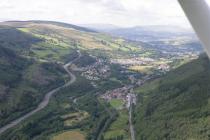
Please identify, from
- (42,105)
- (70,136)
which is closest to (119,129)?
(70,136)

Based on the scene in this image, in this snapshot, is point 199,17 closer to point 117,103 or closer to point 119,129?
point 119,129

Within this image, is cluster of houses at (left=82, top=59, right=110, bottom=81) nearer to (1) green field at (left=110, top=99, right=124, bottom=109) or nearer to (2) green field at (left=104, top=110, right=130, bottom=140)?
(1) green field at (left=110, top=99, right=124, bottom=109)

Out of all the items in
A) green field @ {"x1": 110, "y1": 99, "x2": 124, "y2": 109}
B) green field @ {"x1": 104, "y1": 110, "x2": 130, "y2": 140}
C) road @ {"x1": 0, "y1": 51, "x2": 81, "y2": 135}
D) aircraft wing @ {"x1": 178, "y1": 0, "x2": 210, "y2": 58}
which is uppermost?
aircraft wing @ {"x1": 178, "y1": 0, "x2": 210, "y2": 58}

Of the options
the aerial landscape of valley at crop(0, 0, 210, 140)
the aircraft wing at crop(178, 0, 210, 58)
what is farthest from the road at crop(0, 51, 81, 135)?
the aircraft wing at crop(178, 0, 210, 58)

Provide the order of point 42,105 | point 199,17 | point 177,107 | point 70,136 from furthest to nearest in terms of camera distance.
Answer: point 42,105 < point 177,107 < point 70,136 < point 199,17

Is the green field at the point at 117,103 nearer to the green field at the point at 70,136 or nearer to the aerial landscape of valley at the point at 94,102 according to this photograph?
the aerial landscape of valley at the point at 94,102

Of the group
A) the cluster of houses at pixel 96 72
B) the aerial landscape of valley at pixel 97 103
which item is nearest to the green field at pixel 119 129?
the aerial landscape of valley at pixel 97 103

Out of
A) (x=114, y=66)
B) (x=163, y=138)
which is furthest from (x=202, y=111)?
(x=114, y=66)

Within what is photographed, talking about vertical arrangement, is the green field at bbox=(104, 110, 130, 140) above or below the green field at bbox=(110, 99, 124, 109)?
above

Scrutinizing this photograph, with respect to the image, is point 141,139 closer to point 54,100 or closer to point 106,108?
point 106,108
